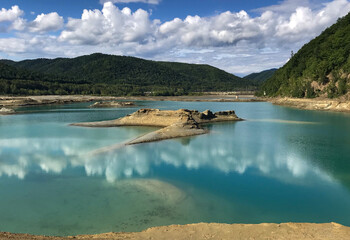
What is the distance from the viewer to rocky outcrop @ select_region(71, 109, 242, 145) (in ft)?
114

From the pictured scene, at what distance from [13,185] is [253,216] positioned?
15032mm

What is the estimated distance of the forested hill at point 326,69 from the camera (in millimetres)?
75438

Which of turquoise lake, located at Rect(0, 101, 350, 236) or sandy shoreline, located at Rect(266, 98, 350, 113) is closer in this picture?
turquoise lake, located at Rect(0, 101, 350, 236)

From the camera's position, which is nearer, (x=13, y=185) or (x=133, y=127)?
(x=13, y=185)

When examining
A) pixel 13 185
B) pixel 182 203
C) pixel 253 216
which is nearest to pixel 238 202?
pixel 253 216

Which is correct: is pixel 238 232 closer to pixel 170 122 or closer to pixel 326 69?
pixel 170 122

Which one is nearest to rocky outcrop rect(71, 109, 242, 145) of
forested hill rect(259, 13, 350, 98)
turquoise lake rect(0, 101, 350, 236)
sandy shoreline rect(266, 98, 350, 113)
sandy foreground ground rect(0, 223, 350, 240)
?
turquoise lake rect(0, 101, 350, 236)

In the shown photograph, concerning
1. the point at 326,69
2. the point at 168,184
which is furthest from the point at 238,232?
the point at 326,69

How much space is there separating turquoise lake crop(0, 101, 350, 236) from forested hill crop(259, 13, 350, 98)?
52311 millimetres

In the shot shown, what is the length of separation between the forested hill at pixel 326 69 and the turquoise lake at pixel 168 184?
172 feet

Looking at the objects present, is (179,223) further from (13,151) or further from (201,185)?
(13,151)

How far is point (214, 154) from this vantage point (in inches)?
1023

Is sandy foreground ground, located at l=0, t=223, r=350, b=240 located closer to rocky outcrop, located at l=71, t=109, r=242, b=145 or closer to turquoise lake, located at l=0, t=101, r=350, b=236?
turquoise lake, located at l=0, t=101, r=350, b=236

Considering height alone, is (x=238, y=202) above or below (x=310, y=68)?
below
